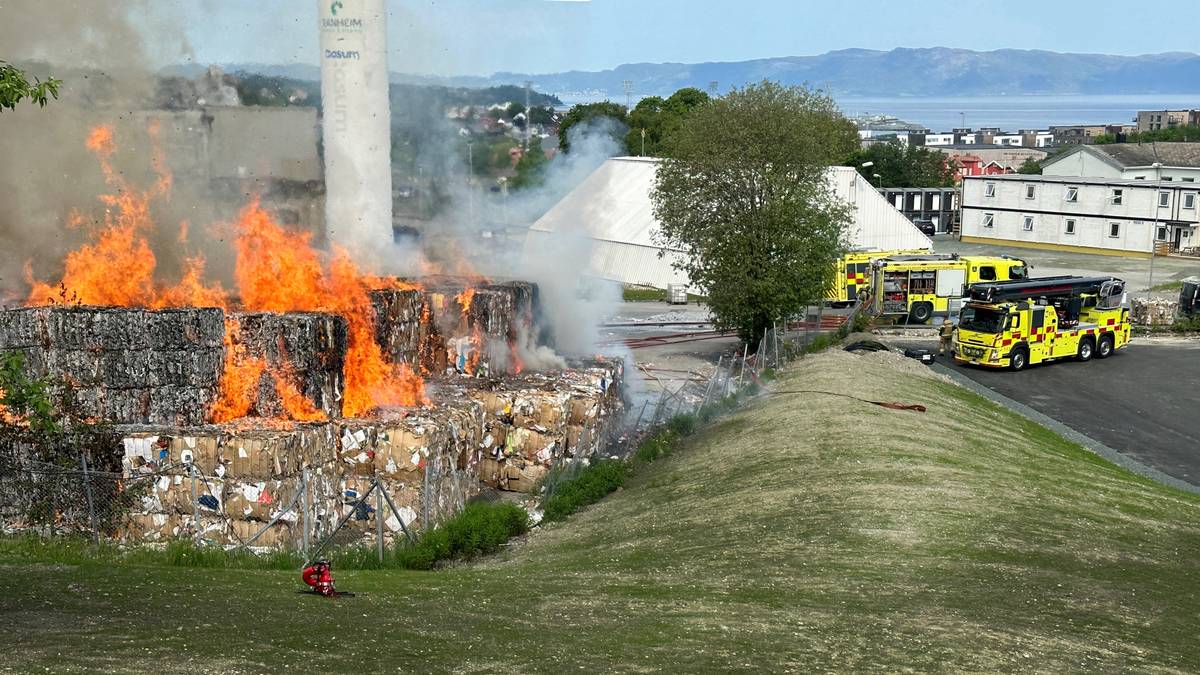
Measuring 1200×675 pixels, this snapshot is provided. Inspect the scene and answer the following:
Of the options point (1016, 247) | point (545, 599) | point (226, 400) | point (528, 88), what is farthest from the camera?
point (1016, 247)

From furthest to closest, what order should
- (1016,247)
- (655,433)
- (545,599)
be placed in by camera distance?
(1016,247) → (655,433) → (545,599)

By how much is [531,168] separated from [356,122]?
57.7 ft

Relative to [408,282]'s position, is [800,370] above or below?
below

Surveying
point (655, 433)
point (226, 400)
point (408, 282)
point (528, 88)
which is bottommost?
point (655, 433)

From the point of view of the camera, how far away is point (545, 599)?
15875 mm

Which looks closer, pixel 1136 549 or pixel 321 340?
pixel 1136 549

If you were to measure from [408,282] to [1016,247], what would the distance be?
64174 millimetres

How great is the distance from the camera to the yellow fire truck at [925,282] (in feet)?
175

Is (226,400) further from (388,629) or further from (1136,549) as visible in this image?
(1136,549)

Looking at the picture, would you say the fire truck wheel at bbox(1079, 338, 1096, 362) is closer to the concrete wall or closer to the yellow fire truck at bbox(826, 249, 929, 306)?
the yellow fire truck at bbox(826, 249, 929, 306)

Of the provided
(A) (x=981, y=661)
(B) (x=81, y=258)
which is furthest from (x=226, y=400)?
(A) (x=981, y=661)

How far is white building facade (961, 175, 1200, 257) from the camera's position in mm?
76688

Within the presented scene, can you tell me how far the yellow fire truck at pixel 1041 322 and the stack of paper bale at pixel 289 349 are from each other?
2720 cm

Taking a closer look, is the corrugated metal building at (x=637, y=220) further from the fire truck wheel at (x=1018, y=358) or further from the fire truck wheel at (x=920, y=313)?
the fire truck wheel at (x=1018, y=358)
